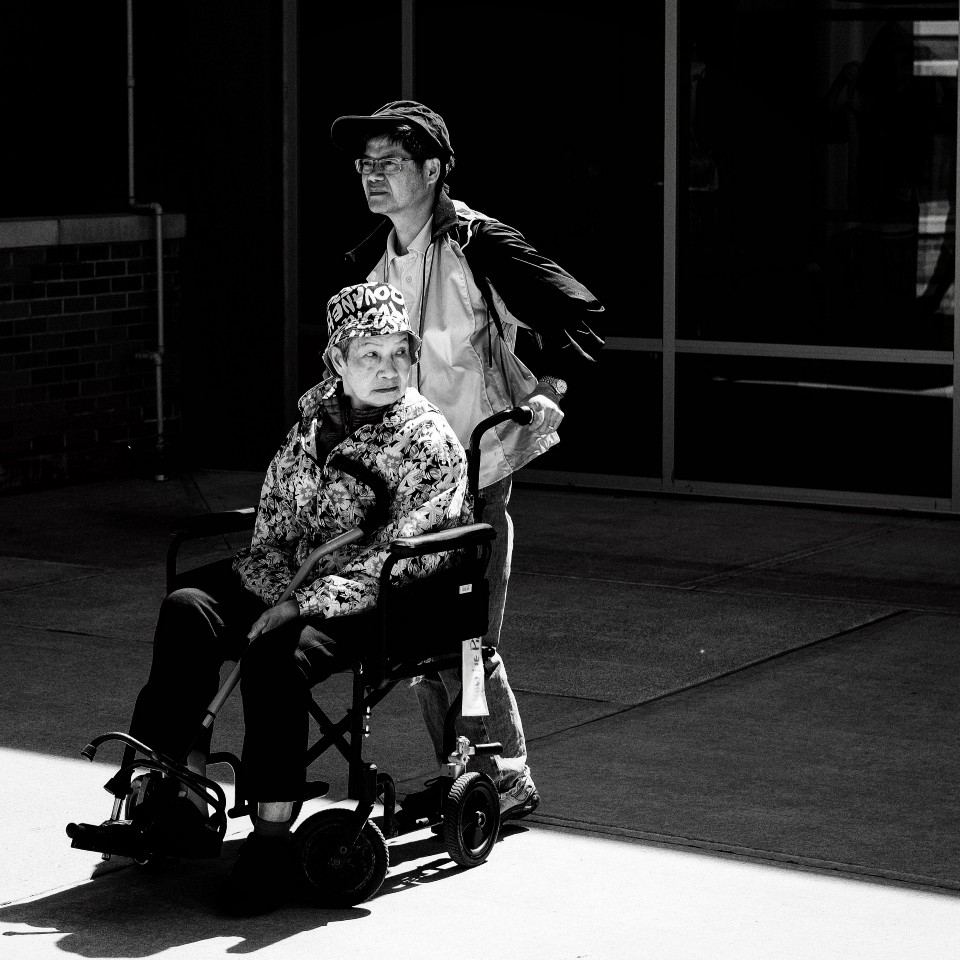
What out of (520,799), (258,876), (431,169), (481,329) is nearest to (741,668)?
(520,799)

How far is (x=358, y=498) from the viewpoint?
485cm

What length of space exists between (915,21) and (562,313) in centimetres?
548

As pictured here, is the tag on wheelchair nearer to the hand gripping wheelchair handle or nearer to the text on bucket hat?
the hand gripping wheelchair handle

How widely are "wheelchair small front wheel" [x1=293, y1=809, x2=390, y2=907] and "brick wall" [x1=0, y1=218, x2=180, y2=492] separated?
6.60 meters

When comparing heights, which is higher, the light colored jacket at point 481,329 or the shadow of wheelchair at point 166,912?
the light colored jacket at point 481,329

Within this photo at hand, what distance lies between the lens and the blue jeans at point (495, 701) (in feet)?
16.9

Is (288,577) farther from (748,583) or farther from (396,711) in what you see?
(748,583)

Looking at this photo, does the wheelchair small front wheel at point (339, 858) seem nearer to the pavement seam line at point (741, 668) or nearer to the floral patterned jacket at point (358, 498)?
the floral patterned jacket at point (358, 498)

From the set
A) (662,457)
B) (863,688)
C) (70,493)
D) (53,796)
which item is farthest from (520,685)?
(70,493)

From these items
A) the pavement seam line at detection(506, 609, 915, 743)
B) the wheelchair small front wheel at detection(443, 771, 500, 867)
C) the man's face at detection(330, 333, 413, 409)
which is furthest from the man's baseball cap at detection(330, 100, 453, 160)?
the pavement seam line at detection(506, 609, 915, 743)

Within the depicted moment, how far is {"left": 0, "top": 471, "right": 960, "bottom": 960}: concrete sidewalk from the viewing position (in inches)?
176

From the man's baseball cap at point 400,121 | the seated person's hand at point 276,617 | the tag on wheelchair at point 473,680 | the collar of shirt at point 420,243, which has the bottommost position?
the tag on wheelchair at point 473,680

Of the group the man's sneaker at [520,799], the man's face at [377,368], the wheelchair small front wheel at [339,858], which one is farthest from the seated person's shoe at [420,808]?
the man's face at [377,368]

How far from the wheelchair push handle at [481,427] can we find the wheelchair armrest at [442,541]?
0.56 feet
